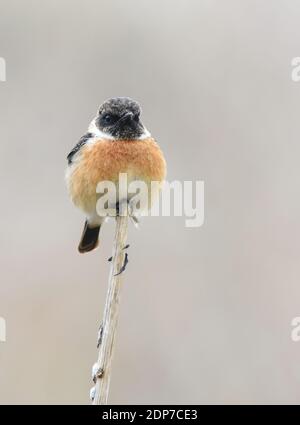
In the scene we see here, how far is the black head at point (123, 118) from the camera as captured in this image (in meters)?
5.00

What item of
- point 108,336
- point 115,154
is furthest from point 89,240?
point 108,336

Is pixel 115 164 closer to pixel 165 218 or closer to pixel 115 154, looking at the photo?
pixel 115 154

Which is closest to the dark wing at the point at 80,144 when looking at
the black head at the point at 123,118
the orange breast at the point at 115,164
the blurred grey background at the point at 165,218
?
the orange breast at the point at 115,164

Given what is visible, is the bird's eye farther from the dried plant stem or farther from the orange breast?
the dried plant stem

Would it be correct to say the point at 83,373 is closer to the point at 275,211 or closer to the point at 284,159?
the point at 275,211

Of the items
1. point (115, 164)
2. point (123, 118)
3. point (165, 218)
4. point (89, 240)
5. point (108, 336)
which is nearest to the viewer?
point (108, 336)

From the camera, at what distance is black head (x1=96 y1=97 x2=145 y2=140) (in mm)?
4996

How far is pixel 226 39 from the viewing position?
7.93 metres

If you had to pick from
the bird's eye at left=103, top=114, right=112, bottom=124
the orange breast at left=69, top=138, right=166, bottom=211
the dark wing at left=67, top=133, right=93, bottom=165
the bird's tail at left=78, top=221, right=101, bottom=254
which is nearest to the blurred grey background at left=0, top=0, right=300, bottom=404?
the bird's tail at left=78, top=221, right=101, bottom=254

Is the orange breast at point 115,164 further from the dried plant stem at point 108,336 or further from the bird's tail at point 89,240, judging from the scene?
the dried plant stem at point 108,336

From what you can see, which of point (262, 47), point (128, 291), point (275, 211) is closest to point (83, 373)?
point (128, 291)

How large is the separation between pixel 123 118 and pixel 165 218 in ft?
6.59

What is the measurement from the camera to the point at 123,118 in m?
5.00

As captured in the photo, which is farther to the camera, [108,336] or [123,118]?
[123,118]
